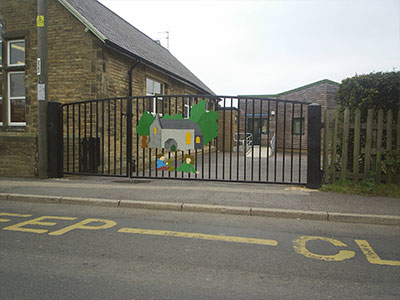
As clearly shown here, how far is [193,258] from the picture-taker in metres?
3.56

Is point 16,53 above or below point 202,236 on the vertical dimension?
above

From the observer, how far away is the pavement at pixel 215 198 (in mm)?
5328

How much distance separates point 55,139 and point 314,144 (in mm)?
6816

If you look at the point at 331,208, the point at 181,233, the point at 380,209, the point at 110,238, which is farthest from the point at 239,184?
the point at 110,238

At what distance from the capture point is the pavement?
17.5 feet

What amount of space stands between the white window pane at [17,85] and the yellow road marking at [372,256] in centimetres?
1075

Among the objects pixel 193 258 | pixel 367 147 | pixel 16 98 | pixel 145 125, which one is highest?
pixel 16 98

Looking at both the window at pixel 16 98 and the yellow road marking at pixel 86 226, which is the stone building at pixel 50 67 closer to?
the window at pixel 16 98

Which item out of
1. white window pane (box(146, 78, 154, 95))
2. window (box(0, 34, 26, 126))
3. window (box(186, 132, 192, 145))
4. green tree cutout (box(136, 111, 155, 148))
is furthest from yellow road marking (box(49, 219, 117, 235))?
white window pane (box(146, 78, 154, 95))

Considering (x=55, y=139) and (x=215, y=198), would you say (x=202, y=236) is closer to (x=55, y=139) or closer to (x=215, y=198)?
(x=215, y=198)

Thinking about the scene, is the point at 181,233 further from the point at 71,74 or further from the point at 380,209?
the point at 71,74

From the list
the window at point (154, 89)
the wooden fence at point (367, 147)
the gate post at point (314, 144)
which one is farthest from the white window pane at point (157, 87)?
the wooden fence at point (367, 147)

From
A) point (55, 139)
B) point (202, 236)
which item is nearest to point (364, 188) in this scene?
point (202, 236)

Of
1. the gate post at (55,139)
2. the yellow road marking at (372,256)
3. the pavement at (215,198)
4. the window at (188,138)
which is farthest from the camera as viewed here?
the gate post at (55,139)
